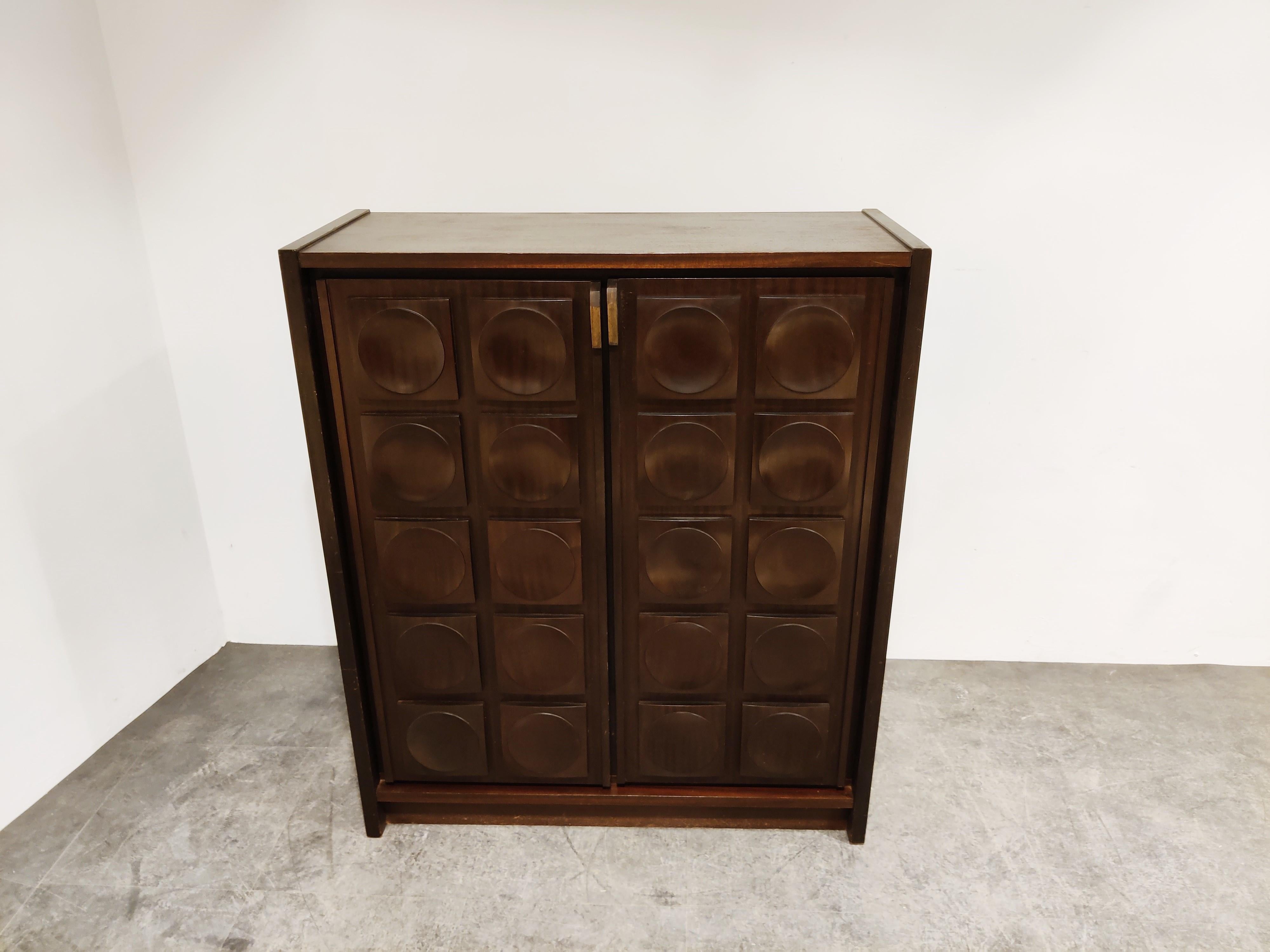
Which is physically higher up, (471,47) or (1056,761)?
(471,47)

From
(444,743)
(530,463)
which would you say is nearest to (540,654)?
(444,743)

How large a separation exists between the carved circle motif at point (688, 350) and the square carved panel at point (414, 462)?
1.29 ft

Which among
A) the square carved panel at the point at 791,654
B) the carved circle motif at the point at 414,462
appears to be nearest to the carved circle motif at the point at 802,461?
the square carved panel at the point at 791,654

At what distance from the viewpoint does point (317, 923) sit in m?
1.69

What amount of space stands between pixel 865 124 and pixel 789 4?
0.32 metres

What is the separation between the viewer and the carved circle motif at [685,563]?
1.67 metres

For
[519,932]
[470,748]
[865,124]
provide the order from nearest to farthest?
[519,932]
[470,748]
[865,124]

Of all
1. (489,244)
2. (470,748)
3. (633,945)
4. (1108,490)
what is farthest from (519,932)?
(1108,490)

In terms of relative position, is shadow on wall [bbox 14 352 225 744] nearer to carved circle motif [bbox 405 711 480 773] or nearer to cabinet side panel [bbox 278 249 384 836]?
cabinet side panel [bbox 278 249 384 836]

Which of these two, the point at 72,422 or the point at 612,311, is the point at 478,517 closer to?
the point at 612,311

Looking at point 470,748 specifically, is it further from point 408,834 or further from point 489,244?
point 489,244

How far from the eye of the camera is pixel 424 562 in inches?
66.8

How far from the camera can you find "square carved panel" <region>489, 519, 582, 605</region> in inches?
65.6

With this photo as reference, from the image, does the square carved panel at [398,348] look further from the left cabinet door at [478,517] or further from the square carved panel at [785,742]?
the square carved panel at [785,742]
